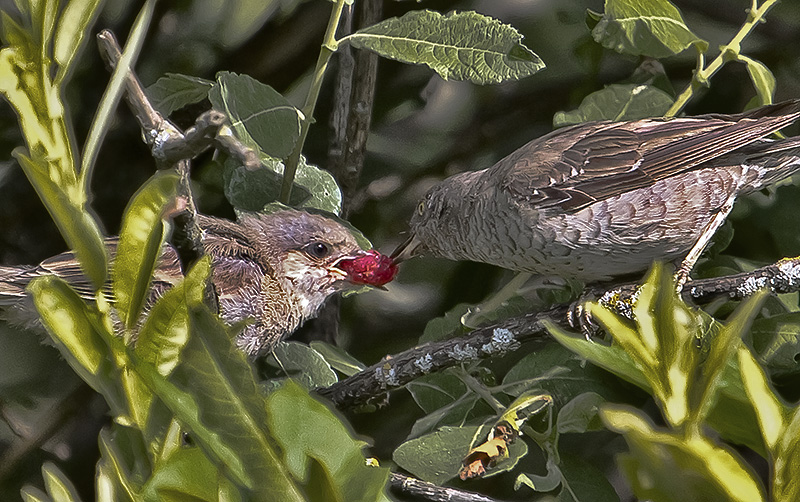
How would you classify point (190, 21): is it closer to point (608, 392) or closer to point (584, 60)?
point (584, 60)

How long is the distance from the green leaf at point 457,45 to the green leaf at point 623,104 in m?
0.14

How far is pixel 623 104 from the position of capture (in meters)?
0.90

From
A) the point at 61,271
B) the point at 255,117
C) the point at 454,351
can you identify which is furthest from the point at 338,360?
the point at 61,271

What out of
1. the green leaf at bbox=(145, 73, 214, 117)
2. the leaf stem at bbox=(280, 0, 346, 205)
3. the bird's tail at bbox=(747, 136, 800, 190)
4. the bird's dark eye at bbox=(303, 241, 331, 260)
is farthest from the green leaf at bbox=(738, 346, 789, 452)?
the bird's dark eye at bbox=(303, 241, 331, 260)

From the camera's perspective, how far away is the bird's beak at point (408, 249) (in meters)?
1.12

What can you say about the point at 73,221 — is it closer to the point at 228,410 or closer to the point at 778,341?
the point at 228,410

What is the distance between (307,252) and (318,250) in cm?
3

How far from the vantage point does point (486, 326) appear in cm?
81

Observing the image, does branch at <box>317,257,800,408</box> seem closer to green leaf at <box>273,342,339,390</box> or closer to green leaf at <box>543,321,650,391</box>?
green leaf at <box>273,342,339,390</box>

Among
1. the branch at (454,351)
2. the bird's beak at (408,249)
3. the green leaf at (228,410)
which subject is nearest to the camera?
the green leaf at (228,410)

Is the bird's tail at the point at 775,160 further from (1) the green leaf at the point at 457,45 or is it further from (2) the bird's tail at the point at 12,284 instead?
(2) the bird's tail at the point at 12,284

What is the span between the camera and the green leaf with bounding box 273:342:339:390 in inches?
34.6

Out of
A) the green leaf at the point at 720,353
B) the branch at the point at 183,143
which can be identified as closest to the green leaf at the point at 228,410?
the green leaf at the point at 720,353

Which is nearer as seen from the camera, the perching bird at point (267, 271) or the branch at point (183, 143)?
the branch at point (183, 143)
